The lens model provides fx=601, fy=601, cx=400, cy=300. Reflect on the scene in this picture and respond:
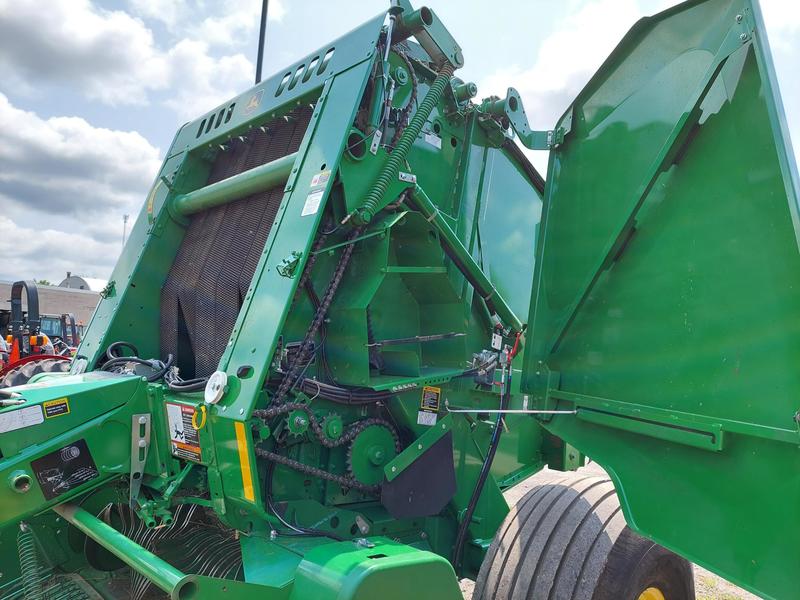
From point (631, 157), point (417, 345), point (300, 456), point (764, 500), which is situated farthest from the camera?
point (417, 345)

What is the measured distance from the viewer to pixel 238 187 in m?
3.45

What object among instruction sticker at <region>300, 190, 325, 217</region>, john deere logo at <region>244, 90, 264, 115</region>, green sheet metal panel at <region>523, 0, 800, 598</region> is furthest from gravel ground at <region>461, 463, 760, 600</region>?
john deere logo at <region>244, 90, 264, 115</region>

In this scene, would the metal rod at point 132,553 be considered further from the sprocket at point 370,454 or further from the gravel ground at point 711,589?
the gravel ground at point 711,589

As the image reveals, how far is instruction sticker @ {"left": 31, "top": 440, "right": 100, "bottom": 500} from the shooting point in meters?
2.58

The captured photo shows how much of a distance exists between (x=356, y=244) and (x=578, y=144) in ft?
3.76

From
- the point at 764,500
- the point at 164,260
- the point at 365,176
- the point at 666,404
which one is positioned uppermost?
the point at 365,176

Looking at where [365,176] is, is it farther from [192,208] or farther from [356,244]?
[192,208]

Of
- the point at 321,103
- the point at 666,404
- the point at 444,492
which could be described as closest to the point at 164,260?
the point at 321,103

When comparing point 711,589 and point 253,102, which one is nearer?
point 253,102

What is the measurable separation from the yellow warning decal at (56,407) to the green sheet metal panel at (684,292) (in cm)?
210

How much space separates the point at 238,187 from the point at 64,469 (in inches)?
66.9

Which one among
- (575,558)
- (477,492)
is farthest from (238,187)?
(575,558)

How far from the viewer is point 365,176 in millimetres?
2834

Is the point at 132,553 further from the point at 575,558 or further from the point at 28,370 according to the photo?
the point at 28,370
